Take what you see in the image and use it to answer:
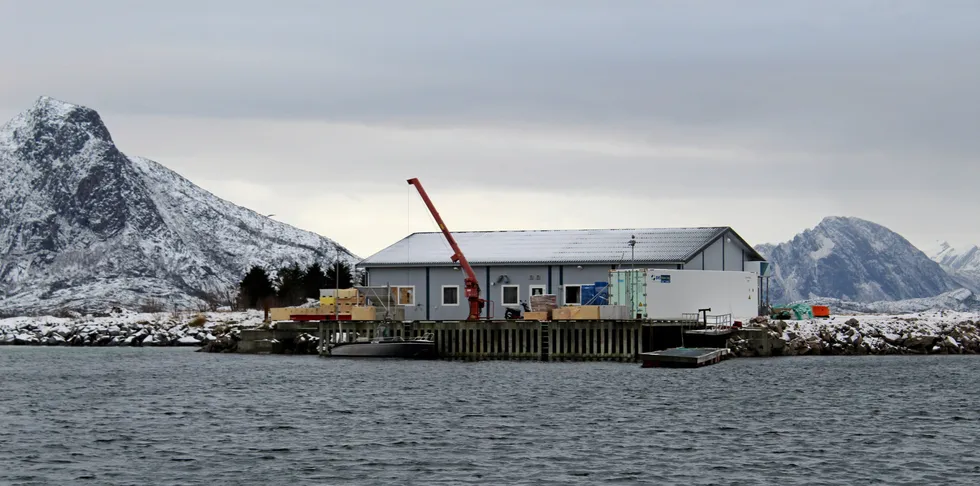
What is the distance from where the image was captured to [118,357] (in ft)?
292

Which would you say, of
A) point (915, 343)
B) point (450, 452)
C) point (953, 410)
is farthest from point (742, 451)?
point (915, 343)

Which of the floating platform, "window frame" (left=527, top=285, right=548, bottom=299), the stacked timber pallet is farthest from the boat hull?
the floating platform

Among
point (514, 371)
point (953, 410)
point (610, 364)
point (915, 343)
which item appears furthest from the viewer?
point (915, 343)

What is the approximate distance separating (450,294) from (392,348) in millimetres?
11056

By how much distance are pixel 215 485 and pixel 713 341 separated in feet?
165

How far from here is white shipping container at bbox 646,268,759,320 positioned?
3135 inches

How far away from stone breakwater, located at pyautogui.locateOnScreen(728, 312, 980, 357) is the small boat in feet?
55.3

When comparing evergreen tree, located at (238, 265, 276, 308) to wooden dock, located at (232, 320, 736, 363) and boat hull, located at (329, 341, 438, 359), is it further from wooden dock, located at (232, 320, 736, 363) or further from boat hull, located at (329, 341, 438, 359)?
boat hull, located at (329, 341, 438, 359)

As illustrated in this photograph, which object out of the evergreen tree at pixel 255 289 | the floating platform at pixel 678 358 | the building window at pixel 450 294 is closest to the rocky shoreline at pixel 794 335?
the floating platform at pixel 678 358

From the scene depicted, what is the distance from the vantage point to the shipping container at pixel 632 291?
79.0 meters

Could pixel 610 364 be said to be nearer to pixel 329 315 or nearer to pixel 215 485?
pixel 329 315

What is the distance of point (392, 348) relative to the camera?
3152 inches

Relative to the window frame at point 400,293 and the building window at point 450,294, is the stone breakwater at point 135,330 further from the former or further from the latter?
the building window at point 450,294

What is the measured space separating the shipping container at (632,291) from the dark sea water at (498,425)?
Result: 335 inches
